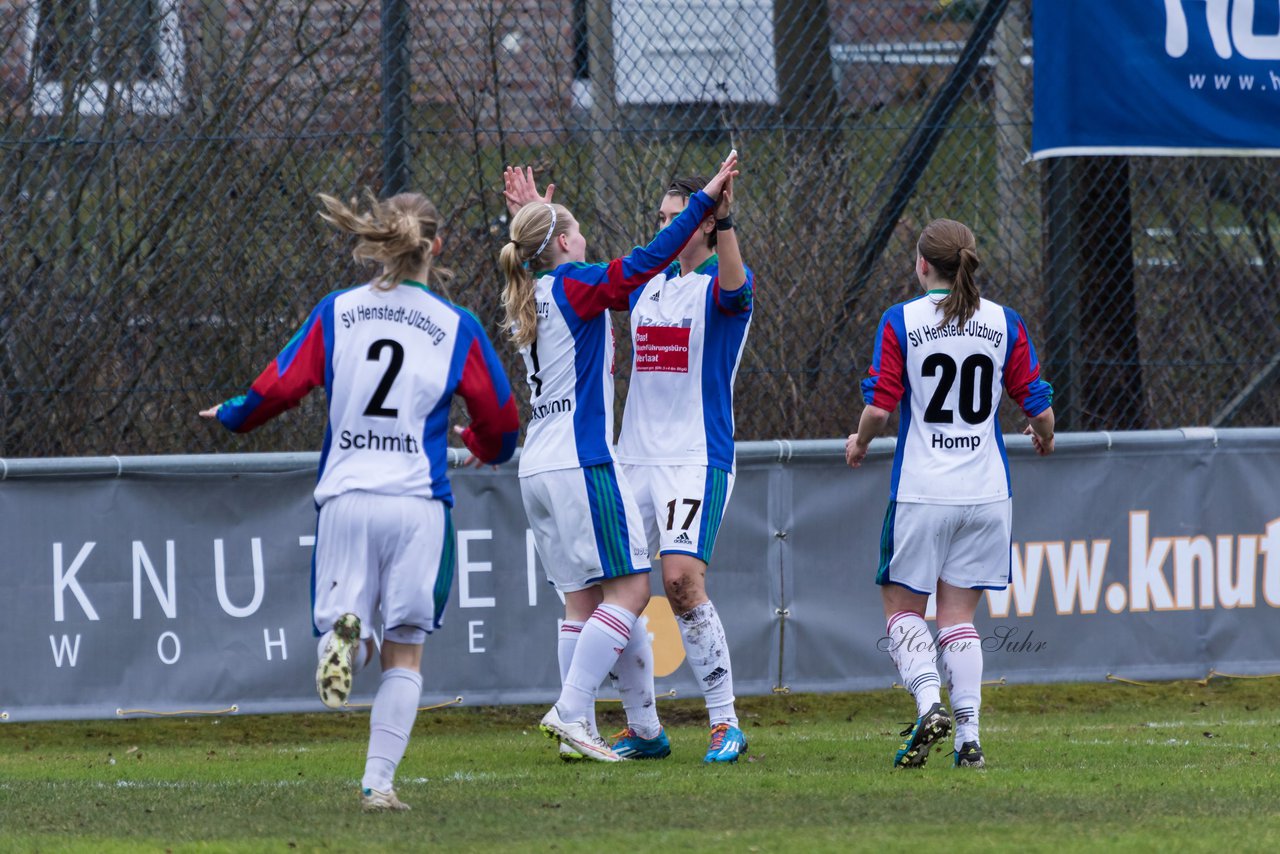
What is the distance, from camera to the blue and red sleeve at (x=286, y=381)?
513 cm

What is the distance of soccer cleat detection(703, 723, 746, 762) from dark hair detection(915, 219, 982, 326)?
1729 millimetres

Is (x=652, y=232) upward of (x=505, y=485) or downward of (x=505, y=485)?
upward

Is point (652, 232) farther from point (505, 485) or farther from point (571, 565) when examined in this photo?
point (571, 565)

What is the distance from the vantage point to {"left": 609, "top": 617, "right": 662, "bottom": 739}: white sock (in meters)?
6.64

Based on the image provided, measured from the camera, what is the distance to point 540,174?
899 cm

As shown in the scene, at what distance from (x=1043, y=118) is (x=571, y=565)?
4302 mm

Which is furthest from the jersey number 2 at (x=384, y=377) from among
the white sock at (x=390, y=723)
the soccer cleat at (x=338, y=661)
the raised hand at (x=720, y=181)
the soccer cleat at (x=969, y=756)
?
the soccer cleat at (x=969, y=756)

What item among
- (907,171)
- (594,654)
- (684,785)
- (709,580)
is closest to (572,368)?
(594,654)

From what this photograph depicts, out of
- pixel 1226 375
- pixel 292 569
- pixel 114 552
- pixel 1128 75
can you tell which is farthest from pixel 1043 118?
pixel 114 552

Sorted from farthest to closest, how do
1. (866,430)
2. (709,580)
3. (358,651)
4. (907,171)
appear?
(907,171)
(709,580)
(866,430)
(358,651)

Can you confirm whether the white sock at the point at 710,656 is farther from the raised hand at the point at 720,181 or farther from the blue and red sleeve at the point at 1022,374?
the raised hand at the point at 720,181

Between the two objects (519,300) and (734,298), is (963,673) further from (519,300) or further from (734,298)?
(519,300)

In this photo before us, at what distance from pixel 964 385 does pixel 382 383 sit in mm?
2312

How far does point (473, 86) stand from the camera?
887 centimetres
